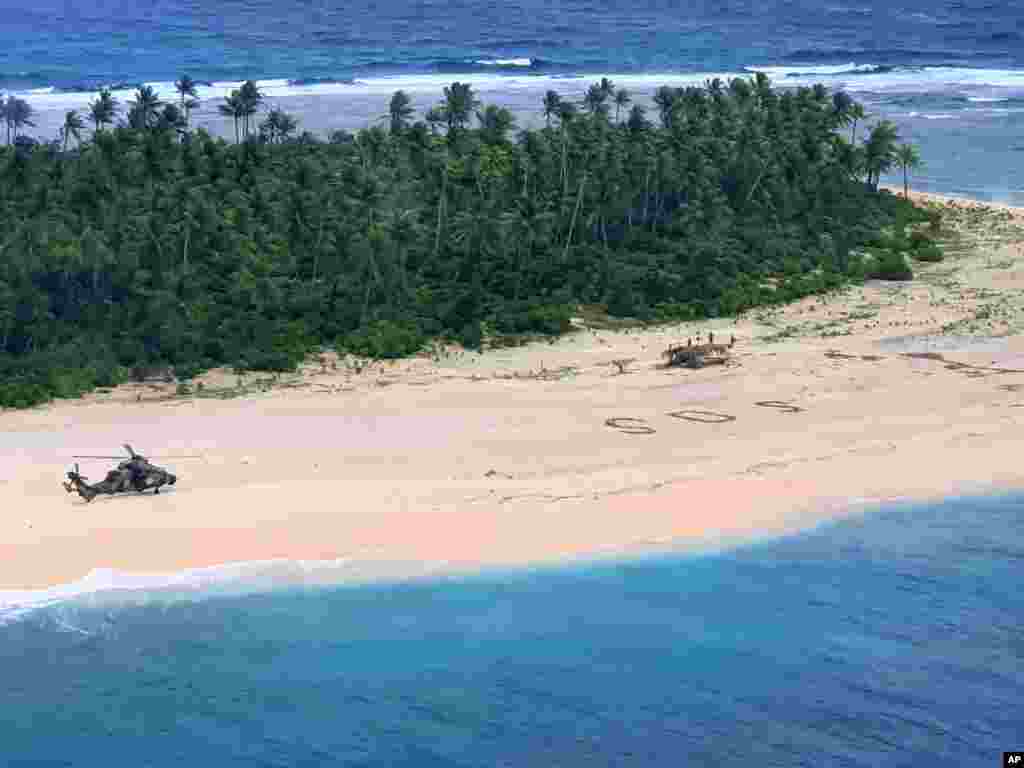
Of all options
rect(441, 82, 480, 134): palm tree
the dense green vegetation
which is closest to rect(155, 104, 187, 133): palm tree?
the dense green vegetation

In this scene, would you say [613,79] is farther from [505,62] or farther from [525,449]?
[525,449]

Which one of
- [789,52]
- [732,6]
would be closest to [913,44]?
[789,52]

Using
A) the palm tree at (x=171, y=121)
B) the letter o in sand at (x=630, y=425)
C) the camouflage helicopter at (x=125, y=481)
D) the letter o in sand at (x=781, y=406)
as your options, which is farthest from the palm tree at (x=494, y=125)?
the camouflage helicopter at (x=125, y=481)

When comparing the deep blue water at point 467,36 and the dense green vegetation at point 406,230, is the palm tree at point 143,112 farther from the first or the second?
the deep blue water at point 467,36

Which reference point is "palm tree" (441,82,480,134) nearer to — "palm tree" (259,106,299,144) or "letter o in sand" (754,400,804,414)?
"palm tree" (259,106,299,144)

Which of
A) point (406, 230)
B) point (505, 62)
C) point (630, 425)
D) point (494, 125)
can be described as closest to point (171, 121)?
point (494, 125)
